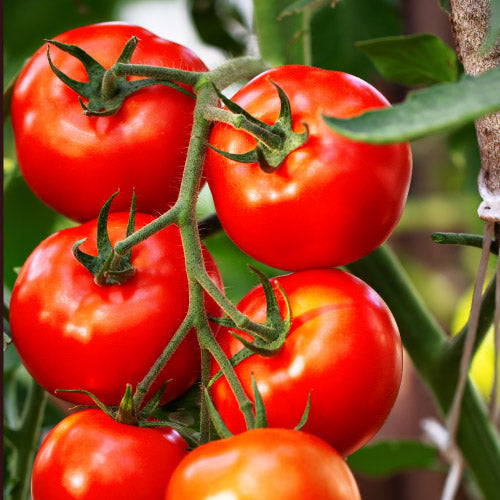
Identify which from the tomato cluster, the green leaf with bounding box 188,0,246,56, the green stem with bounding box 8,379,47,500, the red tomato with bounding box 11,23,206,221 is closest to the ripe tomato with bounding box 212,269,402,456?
the tomato cluster

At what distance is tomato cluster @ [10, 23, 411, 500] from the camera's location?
0.34 metres

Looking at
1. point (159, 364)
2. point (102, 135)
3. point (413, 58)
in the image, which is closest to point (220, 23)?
point (413, 58)

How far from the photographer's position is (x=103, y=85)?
0.38 metres

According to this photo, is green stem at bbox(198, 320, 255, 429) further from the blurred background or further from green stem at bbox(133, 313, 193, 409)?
the blurred background

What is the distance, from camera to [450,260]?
63.9 inches

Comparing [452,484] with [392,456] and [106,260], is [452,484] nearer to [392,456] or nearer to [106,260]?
[106,260]

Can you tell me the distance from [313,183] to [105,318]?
0.12 meters

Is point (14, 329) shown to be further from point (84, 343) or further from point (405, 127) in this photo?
point (405, 127)

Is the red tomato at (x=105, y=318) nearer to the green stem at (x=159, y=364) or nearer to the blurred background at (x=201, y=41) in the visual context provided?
the green stem at (x=159, y=364)

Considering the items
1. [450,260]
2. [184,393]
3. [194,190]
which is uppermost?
[194,190]

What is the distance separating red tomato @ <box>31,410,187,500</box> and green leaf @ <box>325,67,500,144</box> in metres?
0.18

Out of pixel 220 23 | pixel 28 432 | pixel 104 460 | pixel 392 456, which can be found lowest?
pixel 392 456

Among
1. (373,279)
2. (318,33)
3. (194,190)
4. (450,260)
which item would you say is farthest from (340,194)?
(450,260)

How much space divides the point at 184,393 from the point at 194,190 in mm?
125
